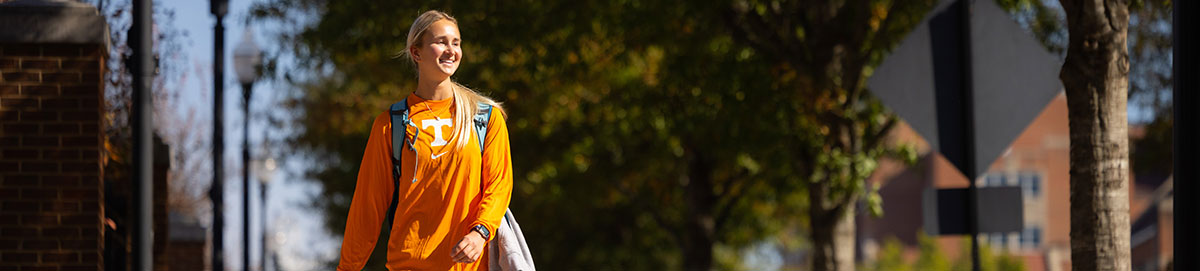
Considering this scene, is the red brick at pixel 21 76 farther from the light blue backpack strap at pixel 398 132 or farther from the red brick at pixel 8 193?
the light blue backpack strap at pixel 398 132

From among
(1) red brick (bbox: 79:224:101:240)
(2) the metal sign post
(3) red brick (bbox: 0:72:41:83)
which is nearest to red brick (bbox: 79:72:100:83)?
(3) red brick (bbox: 0:72:41:83)

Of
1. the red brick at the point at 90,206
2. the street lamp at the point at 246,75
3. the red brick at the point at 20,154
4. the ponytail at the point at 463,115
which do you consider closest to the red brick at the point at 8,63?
the red brick at the point at 20,154

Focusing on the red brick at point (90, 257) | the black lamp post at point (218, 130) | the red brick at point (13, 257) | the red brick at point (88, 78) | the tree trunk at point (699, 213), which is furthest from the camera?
the tree trunk at point (699, 213)

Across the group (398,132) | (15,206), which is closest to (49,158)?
(15,206)

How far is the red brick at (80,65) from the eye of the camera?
796 cm

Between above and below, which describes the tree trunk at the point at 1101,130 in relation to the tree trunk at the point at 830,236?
above

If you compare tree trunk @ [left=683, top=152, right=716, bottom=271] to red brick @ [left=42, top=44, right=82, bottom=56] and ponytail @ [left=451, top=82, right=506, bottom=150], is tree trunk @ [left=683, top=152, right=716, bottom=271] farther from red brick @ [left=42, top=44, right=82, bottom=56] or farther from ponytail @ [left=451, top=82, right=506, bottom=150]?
ponytail @ [left=451, top=82, right=506, bottom=150]

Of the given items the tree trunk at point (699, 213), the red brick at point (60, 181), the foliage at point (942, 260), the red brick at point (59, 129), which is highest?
the red brick at point (59, 129)

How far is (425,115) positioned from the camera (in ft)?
16.2

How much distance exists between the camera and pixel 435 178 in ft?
16.1

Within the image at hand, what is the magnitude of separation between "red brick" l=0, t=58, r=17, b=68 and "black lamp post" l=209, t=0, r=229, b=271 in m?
4.84

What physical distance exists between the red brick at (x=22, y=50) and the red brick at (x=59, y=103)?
0.28 meters

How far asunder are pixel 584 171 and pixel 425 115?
17.2 metres

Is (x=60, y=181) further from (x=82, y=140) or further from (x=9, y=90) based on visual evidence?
(x=9, y=90)
